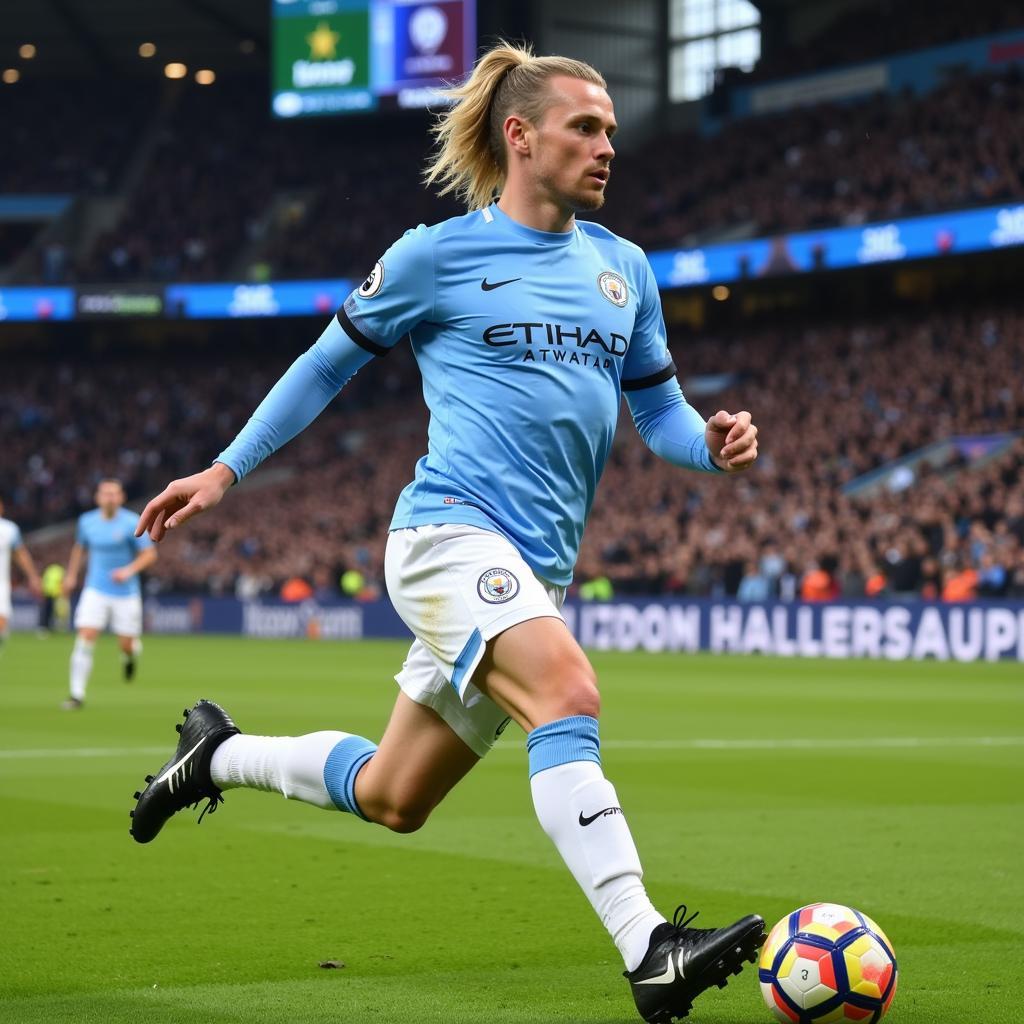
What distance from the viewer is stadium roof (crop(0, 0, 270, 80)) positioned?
53.1 m

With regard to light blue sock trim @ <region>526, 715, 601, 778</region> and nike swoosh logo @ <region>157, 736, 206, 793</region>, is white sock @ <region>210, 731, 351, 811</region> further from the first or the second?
light blue sock trim @ <region>526, 715, 601, 778</region>

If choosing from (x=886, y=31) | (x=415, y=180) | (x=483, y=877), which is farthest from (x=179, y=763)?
(x=415, y=180)

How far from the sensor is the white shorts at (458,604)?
4.77 m

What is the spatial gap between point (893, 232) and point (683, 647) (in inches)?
460

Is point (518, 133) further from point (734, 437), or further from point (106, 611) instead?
point (106, 611)

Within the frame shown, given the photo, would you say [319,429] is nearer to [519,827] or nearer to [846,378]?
[846,378]

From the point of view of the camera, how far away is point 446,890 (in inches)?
290

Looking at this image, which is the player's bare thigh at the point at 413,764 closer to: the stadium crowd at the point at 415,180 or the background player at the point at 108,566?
the background player at the point at 108,566

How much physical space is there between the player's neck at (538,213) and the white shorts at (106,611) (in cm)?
1293

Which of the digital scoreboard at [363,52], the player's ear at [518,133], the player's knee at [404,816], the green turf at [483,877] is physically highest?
the digital scoreboard at [363,52]

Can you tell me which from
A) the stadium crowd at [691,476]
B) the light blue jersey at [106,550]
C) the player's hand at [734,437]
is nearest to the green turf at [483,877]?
the player's hand at [734,437]

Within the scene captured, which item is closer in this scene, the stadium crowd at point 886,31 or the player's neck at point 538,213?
the player's neck at point 538,213

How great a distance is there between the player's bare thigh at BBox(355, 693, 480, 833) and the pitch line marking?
8.05m

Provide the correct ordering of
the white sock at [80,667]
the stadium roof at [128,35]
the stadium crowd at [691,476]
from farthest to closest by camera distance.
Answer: the stadium roof at [128,35], the stadium crowd at [691,476], the white sock at [80,667]
